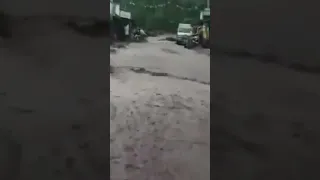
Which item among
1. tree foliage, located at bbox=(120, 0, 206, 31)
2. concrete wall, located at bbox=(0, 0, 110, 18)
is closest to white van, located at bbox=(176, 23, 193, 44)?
tree foliage, located at bbox=(120, 0, 206, 31)

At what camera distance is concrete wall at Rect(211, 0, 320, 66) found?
786 mm

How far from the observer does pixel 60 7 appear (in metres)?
0.84

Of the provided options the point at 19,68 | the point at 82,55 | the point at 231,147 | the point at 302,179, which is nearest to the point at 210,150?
the point at 231,147

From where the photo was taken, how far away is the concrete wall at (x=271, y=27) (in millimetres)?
786

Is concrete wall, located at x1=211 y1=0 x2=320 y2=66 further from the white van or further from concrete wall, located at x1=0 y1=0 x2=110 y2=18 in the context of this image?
concrete wall, located at x1=0 y1=0 x2=110 y2=18

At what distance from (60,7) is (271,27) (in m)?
0.44

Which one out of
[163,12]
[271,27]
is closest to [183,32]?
[163,12]

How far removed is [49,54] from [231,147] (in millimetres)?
435

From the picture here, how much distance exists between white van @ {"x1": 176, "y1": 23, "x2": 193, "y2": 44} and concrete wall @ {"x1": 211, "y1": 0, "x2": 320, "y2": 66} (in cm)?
6

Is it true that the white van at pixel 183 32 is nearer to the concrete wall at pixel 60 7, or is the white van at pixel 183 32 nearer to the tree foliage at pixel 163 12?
the tree foliage at pixel 163 12

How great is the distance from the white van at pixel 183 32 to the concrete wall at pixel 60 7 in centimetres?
16

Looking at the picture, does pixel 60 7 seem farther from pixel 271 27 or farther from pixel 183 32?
pixel 271 27

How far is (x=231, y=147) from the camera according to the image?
Result: 0.82 metres

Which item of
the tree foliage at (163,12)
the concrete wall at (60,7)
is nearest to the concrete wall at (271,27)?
the tree foliage at (163,12)
